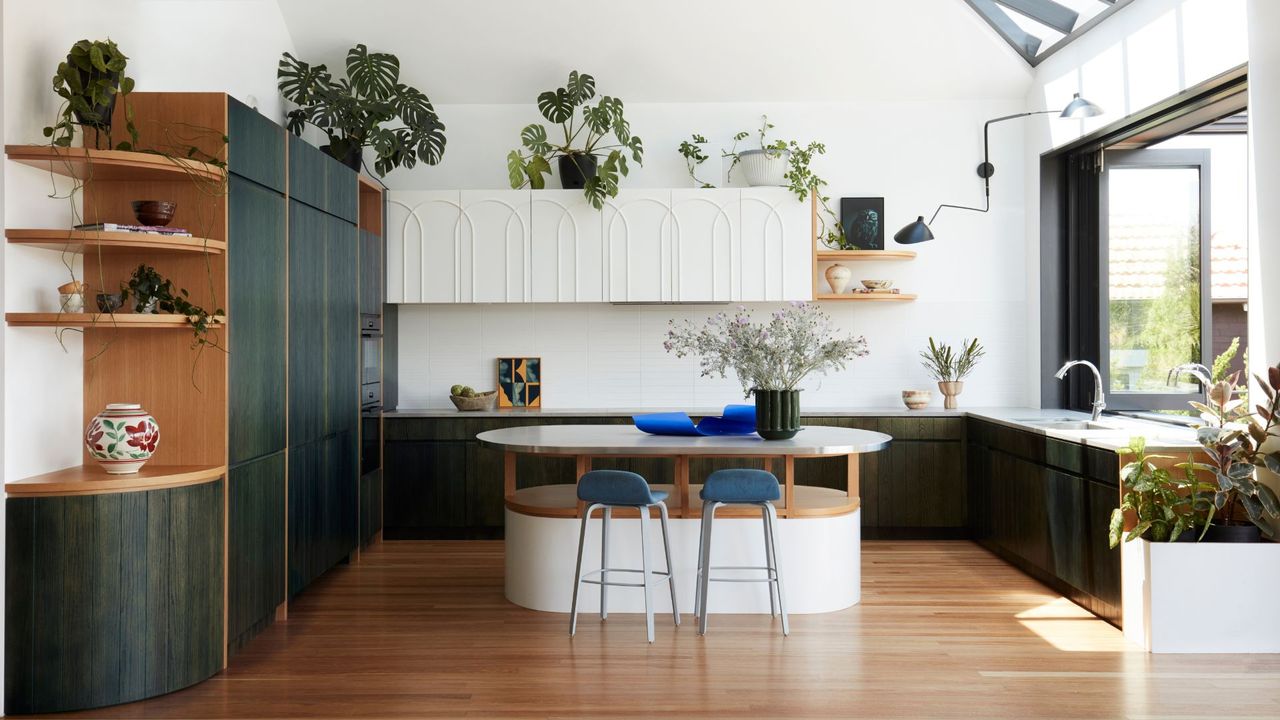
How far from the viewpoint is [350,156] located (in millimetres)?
5734

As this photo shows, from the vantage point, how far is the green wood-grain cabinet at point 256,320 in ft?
12.6

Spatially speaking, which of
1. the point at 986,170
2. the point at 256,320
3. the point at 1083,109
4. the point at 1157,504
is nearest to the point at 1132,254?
the point at 1083,109

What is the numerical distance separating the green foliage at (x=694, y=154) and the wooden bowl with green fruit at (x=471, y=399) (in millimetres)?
1918

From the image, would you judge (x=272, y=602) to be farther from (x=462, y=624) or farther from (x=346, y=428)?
(x=346, y=428)

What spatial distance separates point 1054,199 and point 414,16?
411cm

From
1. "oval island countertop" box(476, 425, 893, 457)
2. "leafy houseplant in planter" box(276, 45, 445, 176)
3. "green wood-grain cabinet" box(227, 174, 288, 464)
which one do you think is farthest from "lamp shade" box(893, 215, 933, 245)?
"green wood-grain cabinet" box(227, 174, 288, 464)

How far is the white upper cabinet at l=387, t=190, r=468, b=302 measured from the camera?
6184 mm

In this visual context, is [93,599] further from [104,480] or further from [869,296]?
[869,296]

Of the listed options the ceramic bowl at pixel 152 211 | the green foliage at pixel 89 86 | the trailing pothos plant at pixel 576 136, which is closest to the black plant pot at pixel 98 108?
the green foliage at pixel 89 86

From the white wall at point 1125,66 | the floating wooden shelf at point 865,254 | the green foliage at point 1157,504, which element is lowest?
the green foliage at point 1157,504

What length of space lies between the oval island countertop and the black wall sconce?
5.34 ft

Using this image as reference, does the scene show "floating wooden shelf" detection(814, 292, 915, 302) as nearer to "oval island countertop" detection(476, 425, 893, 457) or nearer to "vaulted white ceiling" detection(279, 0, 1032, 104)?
"vaulted white ceiling" detection(279, 0, 1032, 104)

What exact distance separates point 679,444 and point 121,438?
2153mm

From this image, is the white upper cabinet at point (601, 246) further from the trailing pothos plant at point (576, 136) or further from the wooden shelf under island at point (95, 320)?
the wooden shelf under island at point (95, 320)
